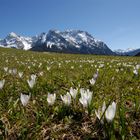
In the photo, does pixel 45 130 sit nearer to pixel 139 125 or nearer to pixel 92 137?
pixel 92 137

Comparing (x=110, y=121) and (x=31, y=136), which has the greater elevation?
(x=110, y=121)

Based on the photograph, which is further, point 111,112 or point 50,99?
point 50,99

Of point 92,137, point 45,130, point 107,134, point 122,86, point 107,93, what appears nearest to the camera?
point 107,134

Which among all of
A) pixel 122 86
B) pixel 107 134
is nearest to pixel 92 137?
pixel 107 134

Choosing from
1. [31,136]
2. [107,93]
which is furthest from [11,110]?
[107,93]

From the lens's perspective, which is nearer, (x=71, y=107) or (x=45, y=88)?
(x=71, y=107)

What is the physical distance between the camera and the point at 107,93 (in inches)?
259

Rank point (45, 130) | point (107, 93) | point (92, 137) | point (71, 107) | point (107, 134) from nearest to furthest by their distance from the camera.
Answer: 1. point (107, 134)
2. point (92, 137)
3. point (45, 130)
4. point (71, 107)
5. point (107, 93)

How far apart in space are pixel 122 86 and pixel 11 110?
3523 mm

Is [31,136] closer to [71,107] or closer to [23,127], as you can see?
[23,127]

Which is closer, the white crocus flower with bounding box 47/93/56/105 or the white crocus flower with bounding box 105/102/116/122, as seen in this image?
the white crocus flower with bounding box 105/102/116/122

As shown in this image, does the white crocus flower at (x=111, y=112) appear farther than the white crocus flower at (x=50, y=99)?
No

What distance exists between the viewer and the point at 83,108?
15.2ft

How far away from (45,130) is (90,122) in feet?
2.28
